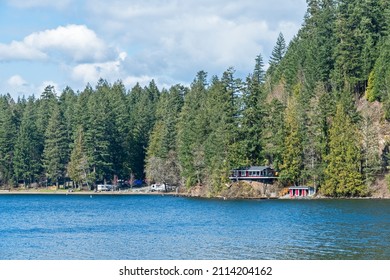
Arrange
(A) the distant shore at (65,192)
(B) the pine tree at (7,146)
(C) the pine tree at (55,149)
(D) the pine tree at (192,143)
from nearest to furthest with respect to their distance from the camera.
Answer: (D) the pine tree at (192,143)
(A) the distant shore at (65,192)
(C) the pine tree at (55,149)
(B) the pine tree at (7,146)

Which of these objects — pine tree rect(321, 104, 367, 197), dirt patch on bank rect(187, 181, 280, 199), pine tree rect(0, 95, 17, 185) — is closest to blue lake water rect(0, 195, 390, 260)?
pine tree rect(321, 104, 367, 197)

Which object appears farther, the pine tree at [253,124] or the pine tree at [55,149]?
the pine tree at [55,149]

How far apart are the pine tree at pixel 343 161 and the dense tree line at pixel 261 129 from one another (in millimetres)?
169

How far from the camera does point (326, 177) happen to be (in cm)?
11612

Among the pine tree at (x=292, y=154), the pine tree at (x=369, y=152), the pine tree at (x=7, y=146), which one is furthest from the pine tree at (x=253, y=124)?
the pine tree at (x=7, y=146)

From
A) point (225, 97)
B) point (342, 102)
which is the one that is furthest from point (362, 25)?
point (225, 97)

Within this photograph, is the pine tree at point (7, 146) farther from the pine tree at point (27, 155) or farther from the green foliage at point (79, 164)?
the green foliage at point (79, 164)

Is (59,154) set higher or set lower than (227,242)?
higher

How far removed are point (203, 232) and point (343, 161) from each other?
5358 centimetres

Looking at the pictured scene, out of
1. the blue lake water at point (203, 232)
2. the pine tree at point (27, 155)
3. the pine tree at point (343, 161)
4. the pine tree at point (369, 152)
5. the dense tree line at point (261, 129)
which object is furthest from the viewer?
the pine tree at point (27, 155)

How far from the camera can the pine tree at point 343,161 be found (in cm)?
11350

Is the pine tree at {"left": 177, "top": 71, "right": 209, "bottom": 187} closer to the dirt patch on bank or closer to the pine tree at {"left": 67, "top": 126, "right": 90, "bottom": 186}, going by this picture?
the dirt patch on bank

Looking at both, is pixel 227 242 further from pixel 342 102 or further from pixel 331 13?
pixel 331 13
